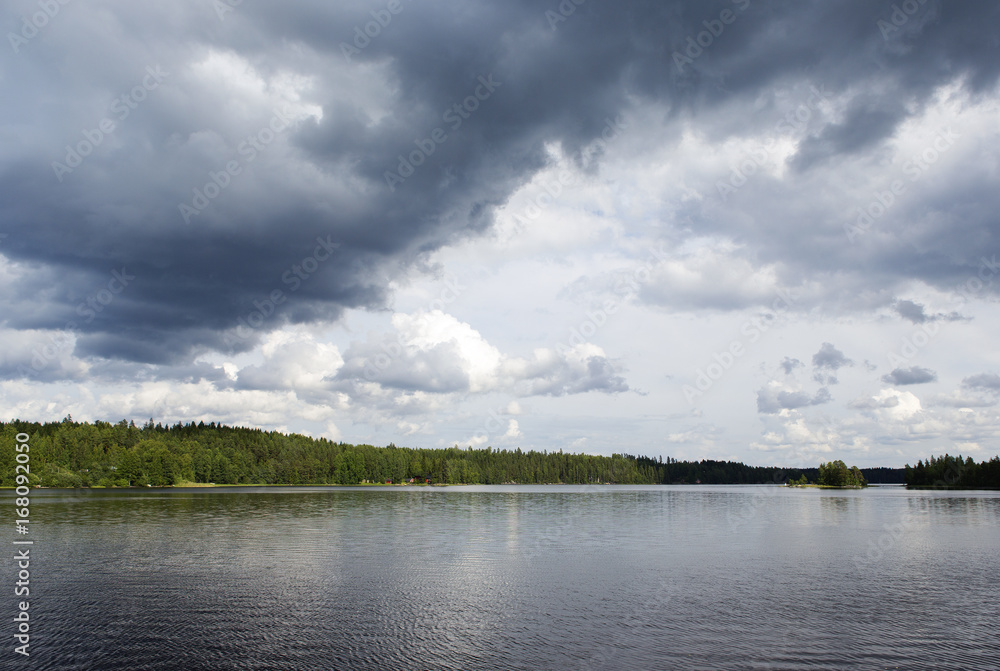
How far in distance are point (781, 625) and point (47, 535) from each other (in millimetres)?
71266

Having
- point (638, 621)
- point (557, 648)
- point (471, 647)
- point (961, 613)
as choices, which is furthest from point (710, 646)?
point (961, 613)

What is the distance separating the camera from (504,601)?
117 ft

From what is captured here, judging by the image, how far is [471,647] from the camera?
2709cm

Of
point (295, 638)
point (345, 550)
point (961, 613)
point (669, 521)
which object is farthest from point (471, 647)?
point (669, 521)

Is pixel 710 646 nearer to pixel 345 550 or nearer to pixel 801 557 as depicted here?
pixel 801 557

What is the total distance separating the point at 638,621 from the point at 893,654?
11295mm

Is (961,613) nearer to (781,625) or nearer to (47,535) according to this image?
(781,625)

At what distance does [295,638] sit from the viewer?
93.0ft

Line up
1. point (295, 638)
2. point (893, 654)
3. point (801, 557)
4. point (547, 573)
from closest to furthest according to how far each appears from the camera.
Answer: point (893, 654), point (295, 638), point (547, 573), point (801, 557)

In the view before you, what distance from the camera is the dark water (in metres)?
26.1

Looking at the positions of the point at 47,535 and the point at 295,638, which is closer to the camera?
the point at 295,638

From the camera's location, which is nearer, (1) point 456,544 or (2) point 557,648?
(2) point 557,648

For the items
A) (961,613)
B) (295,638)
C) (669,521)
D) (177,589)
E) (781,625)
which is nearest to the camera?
(295,638)

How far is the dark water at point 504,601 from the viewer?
85.6 feet
